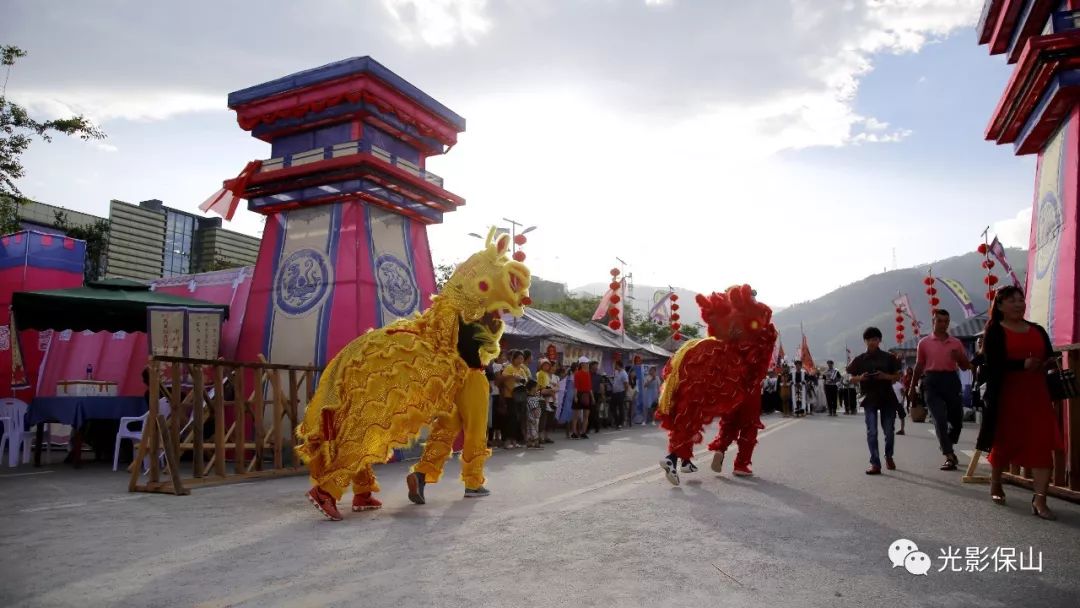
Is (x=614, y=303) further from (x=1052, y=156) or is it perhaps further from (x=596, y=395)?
(x=1052, y=156)

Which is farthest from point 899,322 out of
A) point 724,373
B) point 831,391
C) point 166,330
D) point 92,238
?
point 92,238

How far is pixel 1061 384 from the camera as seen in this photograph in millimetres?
5098

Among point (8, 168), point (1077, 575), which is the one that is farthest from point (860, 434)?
point (8, 168)

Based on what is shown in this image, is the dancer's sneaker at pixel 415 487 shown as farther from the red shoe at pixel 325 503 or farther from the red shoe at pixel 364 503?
the red shoe at pixel 325 503

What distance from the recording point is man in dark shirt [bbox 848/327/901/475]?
759 centimetres

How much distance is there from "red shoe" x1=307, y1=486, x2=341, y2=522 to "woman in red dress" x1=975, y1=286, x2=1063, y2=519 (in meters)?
5.02

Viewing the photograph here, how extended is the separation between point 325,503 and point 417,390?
1.07 meters

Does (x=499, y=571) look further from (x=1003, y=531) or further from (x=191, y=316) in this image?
(x=191, y=316)

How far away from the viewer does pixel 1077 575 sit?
3.36 metres

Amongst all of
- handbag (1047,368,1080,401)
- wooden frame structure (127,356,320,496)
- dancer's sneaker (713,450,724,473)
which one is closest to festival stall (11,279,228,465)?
wooden frame structure (127,356,320,496)

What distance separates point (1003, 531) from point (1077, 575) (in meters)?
1.14

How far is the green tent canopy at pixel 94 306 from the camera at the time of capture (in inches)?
374

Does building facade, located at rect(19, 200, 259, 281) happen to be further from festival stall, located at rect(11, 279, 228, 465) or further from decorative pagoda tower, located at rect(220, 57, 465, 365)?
decorative pagoda tower, located at rect(220, 57, 465, 365)

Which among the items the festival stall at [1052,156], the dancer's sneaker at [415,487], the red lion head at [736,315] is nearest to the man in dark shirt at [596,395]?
the red lion head at [736,315]
